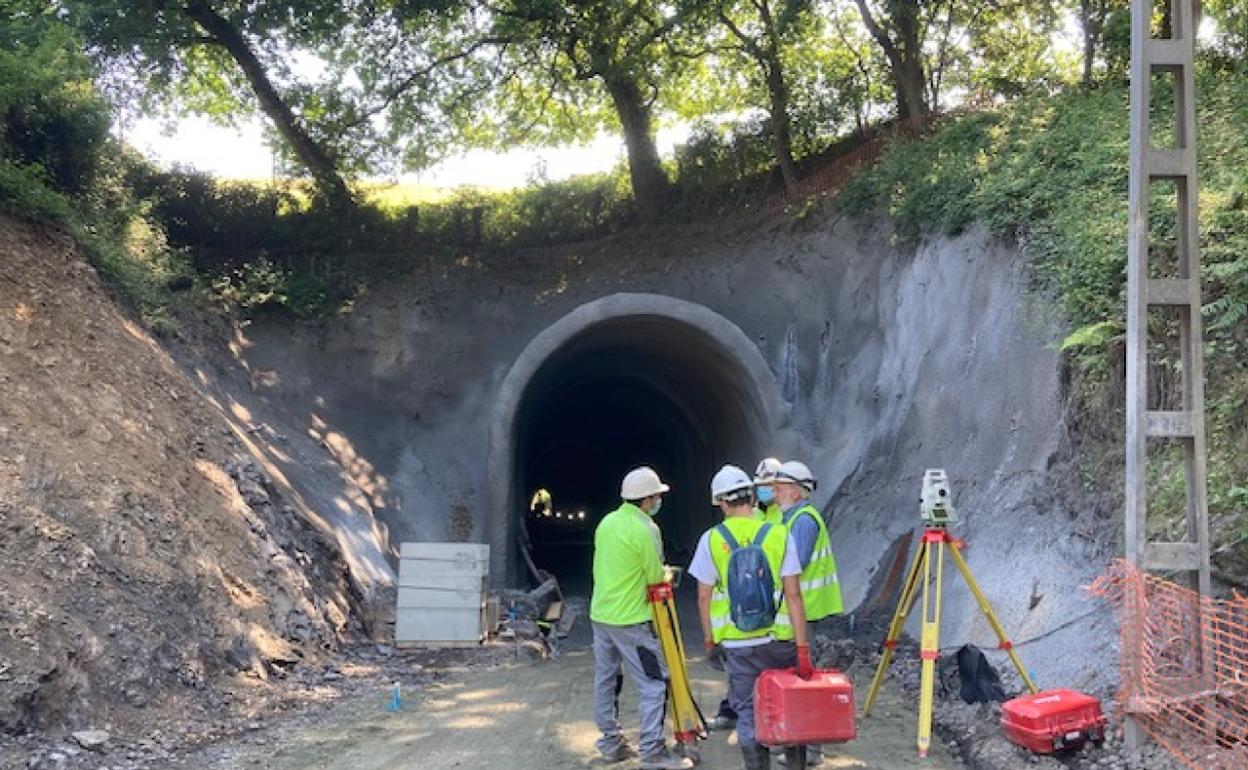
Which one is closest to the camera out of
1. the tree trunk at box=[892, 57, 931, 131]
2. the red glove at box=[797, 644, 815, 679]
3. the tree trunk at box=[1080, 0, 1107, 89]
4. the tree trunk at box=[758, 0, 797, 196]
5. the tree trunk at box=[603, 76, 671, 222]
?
the red glove at box=[797, 644, 815, 679]

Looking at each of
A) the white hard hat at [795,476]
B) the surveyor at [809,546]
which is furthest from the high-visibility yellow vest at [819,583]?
the white hard hat at [795,476]

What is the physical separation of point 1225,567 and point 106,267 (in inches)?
442

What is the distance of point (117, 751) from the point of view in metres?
6.06

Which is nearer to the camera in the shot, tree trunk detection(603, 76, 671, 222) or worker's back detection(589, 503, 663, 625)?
worker's back detection(589, 503, 663, 625)

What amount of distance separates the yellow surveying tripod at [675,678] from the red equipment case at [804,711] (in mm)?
1239

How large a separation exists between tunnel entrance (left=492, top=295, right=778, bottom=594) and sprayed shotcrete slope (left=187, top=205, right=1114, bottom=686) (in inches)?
2.6

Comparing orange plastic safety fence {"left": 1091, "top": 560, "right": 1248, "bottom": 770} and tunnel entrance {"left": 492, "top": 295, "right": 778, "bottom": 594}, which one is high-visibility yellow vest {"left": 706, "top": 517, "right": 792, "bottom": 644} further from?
tunnel entrance {"left": 492, "top": 295, "right": 778, "bottom": 594}

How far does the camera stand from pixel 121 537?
7816 millimetres

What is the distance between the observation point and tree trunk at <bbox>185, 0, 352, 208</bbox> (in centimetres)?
1656

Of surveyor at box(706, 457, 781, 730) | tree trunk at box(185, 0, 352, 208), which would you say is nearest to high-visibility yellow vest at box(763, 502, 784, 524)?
surveyor at box(706, 457, 781, 730)

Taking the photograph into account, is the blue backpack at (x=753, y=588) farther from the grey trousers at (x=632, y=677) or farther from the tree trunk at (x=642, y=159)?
the tree trunk at (x=642, y=159)

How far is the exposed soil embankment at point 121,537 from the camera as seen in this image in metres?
6.55

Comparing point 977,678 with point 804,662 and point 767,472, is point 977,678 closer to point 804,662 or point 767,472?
point 767,472

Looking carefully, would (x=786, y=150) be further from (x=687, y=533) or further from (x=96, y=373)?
(x=96, y=373)
